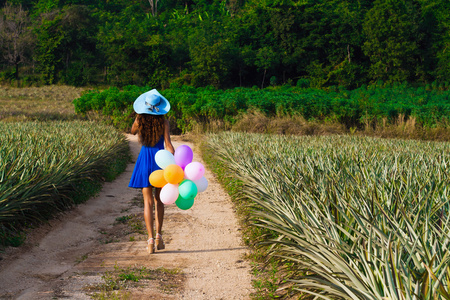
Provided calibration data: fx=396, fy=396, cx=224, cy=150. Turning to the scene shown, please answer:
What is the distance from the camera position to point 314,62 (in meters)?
44.1

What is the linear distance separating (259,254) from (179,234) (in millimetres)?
1442

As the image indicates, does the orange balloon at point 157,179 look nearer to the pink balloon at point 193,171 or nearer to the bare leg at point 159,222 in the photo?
the pink balloon at point 193,171

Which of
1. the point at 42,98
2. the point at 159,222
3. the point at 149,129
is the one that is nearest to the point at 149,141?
the point at 149,129

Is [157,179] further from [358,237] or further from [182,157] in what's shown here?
[358,237]

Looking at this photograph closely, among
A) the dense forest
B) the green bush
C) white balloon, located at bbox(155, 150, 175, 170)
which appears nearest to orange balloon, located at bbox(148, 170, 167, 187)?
white balloon, located at bbox(155, 150, 175, 170)

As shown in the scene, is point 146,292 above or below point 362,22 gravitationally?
below

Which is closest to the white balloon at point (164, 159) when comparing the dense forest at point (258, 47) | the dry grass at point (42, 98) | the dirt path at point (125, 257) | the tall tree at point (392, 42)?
the dirt path at point (125, 257)

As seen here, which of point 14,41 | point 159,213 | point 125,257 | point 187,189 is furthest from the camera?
point 14,41

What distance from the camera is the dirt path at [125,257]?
3438 mm

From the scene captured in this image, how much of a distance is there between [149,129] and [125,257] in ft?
4.72

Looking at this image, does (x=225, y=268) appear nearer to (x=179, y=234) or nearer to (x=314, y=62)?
(x=179, y=234)

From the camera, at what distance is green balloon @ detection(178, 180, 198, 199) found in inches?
161

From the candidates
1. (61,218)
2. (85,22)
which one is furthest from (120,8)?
(61,218)

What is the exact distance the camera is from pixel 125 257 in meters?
4.30
